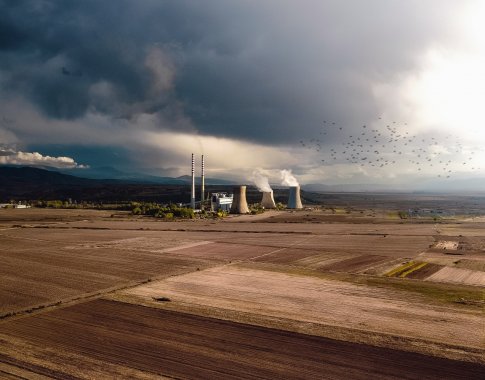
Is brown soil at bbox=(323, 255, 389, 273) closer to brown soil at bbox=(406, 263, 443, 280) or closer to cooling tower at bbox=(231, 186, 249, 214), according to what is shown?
brown soil at bbox=(406, 263, 443, 280)

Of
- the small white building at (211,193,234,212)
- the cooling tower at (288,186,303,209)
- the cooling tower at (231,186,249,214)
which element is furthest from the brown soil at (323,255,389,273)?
the cooling tower at (288,186,303,209)

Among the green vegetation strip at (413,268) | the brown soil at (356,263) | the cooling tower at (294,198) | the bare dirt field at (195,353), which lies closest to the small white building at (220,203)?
the cooling tower at (294,198)

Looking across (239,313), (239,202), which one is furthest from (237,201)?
(239,313)

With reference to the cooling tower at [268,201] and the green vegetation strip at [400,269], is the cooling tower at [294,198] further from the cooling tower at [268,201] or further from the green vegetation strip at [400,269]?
the green vegetation strip at [400,269]

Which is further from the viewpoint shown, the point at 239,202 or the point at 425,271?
the point at 239,202

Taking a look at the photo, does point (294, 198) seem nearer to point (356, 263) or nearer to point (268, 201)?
point (268, 201)

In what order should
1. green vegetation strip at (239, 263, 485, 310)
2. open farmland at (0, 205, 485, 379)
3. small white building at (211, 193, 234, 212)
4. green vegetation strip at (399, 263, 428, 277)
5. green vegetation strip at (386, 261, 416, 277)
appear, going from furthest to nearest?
small white building at (211, 193, 234, 212) < green vegetation strip at (399, 263, 428, 277) < green vegetation strip at (386, 261, 416, 277) < green vegetation strip at (239, 263, 485, 310) < open farmland at (0, 205, 485, 379)
